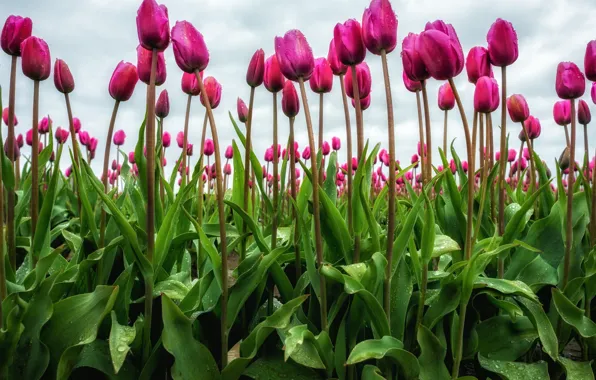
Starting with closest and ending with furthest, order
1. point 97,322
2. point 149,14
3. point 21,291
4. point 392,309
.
Answer: 1. point 149,14
2. point 97,322
3. point 21,291
4. point 392,309

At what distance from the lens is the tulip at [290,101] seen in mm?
1954

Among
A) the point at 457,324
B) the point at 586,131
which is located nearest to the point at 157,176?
the point at 457,324

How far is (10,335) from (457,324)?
1387 millimetres

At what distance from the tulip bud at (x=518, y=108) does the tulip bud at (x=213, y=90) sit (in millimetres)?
1321

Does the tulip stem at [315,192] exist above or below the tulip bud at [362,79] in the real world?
below

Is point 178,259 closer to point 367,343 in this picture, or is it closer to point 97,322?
point 97,322

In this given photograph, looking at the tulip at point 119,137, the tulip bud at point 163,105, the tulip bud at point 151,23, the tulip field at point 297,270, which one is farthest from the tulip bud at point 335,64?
the tulip at point 119,137

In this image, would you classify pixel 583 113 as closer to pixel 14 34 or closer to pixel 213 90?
pixel 213 90

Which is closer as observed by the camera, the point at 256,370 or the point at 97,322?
the point at 97,322

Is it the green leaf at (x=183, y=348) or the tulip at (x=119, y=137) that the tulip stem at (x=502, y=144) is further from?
the tulip at (x=119, y=137)

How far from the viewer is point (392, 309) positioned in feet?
6.23

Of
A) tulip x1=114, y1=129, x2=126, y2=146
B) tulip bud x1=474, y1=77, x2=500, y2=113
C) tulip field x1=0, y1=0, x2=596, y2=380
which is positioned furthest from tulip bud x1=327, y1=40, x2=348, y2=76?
tulip x1=114, y1=129, x2=126, y2=146

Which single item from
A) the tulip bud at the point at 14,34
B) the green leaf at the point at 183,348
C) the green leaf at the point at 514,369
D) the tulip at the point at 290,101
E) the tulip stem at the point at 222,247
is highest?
the tulip bud at the point at 14,34

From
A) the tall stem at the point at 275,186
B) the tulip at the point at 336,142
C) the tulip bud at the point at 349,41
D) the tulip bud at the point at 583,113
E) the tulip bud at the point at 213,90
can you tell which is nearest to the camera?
the tulip bud at the point at 349,41
